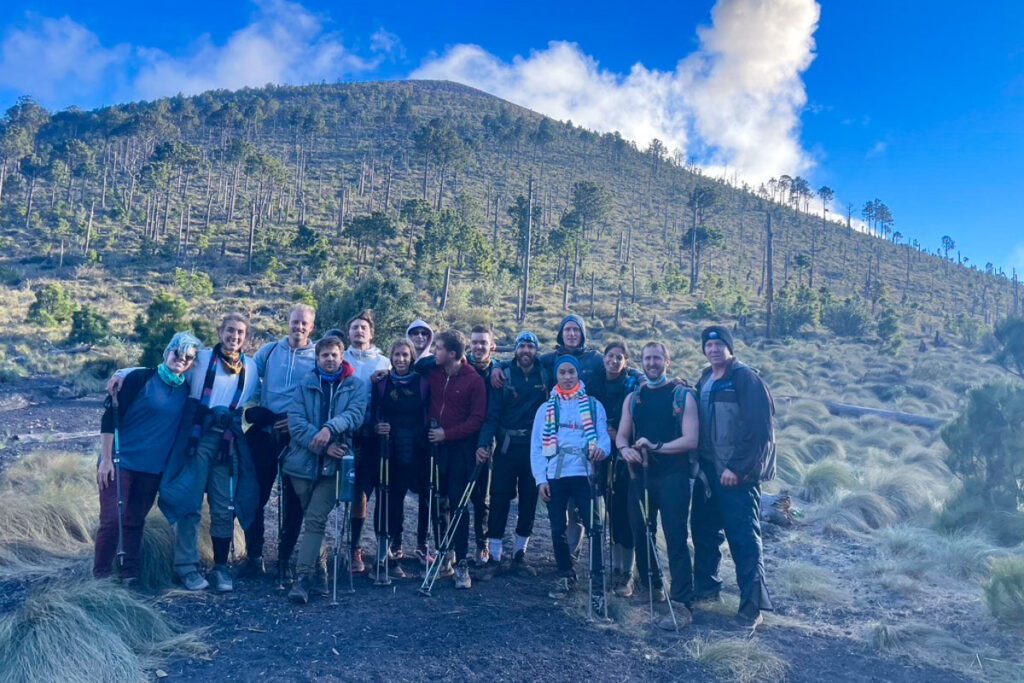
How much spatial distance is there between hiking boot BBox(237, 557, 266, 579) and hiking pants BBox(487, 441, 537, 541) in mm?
1880

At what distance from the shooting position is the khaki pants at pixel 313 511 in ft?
16.1

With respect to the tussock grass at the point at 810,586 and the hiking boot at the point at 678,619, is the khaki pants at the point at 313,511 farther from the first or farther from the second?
the tussock grass at the point at 810,586

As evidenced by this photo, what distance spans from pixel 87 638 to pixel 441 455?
8.66 ft

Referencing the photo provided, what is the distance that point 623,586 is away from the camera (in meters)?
5.30

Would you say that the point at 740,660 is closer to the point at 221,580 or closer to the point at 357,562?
the point at 357,562

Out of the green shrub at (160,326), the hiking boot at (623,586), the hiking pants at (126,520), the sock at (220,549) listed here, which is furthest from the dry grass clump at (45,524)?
the green shrub at (160,326)

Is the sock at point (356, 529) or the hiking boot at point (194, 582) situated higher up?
the sock at point (356, 529)

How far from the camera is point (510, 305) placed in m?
34.8

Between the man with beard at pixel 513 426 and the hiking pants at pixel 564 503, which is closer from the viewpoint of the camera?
the hiking pants at pixel 564 503

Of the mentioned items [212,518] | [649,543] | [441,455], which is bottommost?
[649,543]

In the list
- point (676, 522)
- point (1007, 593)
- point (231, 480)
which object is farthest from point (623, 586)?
point (231, 480)

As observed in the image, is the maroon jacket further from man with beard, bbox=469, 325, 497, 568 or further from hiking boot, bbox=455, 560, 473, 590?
hiking boot, bbox=455, 560, 473, 590

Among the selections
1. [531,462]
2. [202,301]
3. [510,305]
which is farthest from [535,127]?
[531,462]

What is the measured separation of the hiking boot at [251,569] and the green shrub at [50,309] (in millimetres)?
21444
